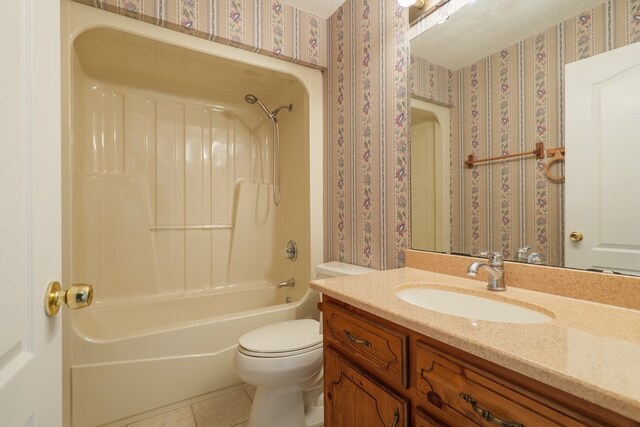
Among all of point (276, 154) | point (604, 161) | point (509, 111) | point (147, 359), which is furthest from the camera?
point (276, 154)

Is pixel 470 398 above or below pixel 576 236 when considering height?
below

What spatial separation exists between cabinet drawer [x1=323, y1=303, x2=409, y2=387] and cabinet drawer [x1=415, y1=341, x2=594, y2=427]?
0.16 feet

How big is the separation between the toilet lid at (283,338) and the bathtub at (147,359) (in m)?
0.34

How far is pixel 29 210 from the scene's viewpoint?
45cm

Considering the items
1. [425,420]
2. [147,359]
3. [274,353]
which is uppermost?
[425,420]

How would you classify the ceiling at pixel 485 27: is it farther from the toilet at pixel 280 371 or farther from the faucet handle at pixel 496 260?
the toilet at pixel 280 371

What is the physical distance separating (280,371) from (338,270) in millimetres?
596

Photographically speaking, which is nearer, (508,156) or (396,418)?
(396,418)

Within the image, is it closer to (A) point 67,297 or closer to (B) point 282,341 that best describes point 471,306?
(B) point 282,341

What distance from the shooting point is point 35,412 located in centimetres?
46

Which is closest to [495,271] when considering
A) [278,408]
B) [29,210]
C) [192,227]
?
[278,408]

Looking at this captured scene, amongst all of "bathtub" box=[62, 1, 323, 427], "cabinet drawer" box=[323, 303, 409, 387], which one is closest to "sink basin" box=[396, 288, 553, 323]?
"cabinet drawer" box=[323, 303, 409, 387]

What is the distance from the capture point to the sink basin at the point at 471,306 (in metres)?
0.82

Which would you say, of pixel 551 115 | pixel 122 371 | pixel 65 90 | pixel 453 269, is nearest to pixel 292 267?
pixel 122 371
